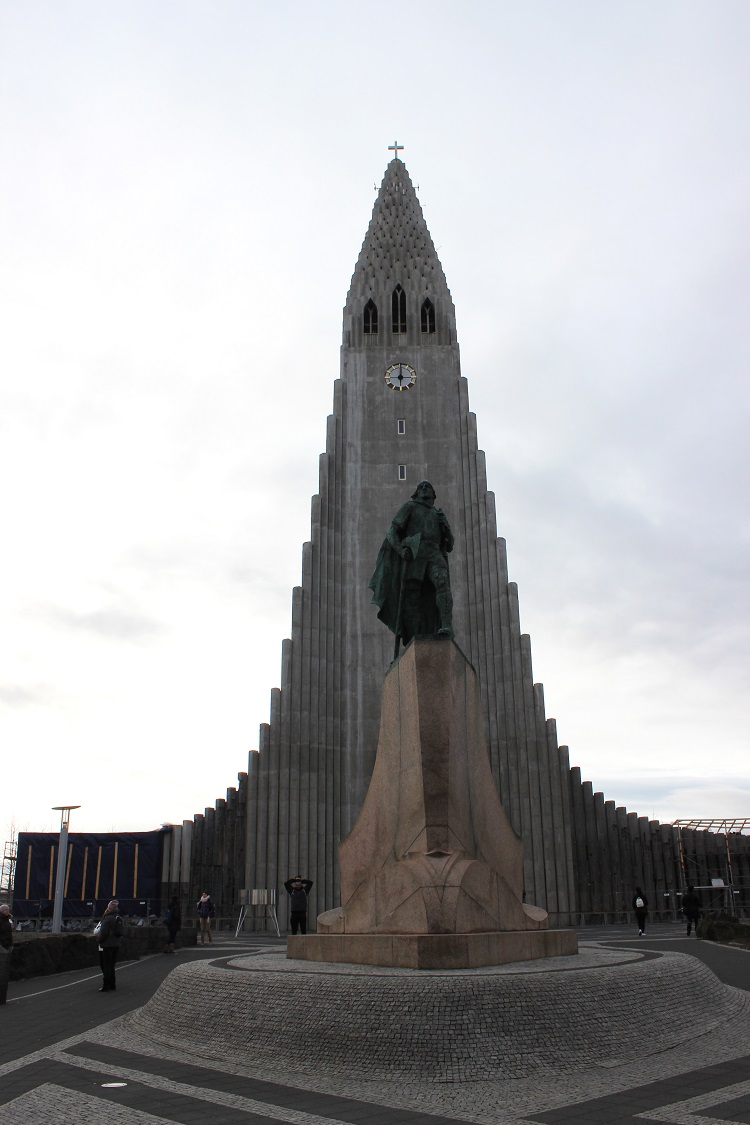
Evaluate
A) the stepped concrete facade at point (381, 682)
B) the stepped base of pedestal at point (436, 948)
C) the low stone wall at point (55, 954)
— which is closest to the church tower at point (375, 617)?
the stepped concrete facade at point (381, 682)

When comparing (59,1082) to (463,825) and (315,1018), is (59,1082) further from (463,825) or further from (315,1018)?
(463,825)

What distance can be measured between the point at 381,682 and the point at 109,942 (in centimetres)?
2425

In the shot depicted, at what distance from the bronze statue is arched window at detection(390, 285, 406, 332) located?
32.2 meters

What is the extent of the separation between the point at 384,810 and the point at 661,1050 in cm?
442

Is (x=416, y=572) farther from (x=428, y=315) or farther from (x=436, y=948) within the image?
(x=428, y=315)

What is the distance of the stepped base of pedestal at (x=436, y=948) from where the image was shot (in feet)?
27.5

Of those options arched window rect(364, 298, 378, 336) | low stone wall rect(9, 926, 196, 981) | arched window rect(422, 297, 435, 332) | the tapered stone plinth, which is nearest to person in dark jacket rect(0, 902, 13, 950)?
low stone wall rect(9, 926, 196, 981)

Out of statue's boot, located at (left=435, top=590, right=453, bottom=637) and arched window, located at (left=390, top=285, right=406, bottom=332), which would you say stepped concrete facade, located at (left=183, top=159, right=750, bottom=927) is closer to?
arched window, located at (left=390, top=285, right=406, bottom=332)

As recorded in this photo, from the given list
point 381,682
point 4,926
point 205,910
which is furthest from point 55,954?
point 381,682

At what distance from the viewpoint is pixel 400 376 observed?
1629 inches

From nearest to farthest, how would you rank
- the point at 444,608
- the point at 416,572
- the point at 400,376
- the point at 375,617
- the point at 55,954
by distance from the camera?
the point at 444,608, the point at 416,572, the point at 55,954, the point at 375,617, the point at 400,376

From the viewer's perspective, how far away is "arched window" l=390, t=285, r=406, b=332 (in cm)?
4288

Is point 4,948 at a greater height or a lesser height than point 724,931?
greater

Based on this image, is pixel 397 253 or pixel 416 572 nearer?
pixel 416 572
